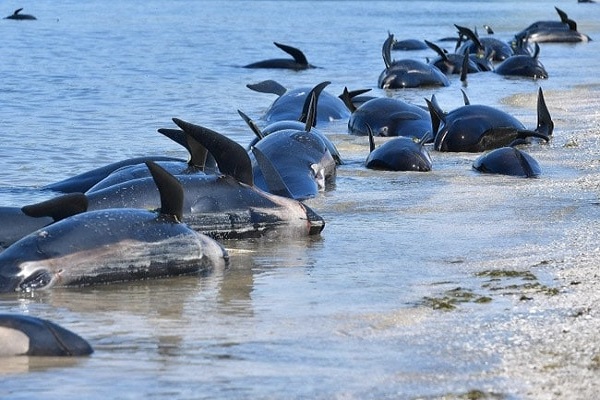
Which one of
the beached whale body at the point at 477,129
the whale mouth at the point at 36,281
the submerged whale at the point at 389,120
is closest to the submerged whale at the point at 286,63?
the submerged whale at the point at 389,120

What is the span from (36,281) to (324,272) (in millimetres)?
1278

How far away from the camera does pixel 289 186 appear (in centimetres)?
807

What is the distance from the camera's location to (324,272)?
5.92 meters

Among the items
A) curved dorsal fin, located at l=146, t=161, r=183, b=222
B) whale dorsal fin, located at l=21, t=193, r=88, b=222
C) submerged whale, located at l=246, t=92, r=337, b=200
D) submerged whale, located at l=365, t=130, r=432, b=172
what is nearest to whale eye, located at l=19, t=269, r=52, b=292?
whale dorsal fin, located at l=21, t=193, r=88, b=222

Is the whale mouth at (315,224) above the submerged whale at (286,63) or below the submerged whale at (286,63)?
above

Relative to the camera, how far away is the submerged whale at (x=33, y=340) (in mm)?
4234

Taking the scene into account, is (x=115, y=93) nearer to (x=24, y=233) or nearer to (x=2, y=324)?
(x=24, y=233)

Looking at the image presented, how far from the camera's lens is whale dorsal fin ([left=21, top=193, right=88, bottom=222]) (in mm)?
5914

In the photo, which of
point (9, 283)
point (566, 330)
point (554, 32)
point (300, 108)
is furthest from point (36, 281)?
point (554, 32)

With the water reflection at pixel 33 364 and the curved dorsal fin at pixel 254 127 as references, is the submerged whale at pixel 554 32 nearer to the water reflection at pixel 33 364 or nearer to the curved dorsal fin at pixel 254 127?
the curved dorsal fin at pixel 254 127

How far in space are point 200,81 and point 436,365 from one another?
13.8m

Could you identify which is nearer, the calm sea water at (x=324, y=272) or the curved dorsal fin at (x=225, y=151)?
the calm sea water at (x=324, y=272)

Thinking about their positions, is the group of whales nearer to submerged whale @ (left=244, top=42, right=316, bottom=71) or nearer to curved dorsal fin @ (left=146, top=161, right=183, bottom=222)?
curved dorsal fin @ (left=146, top=161, right=183, bottom=222)

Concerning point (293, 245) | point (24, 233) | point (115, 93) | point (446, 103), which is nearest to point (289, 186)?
point (293, 245)
